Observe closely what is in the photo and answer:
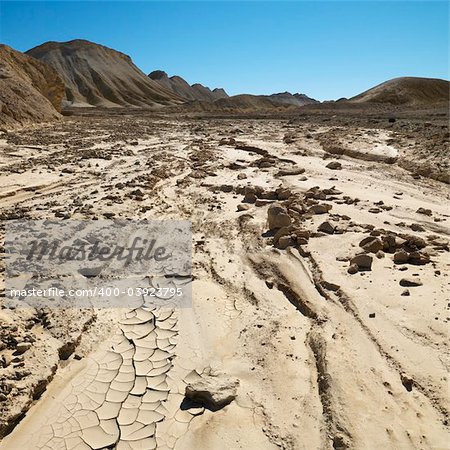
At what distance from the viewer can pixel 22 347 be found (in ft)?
9.42

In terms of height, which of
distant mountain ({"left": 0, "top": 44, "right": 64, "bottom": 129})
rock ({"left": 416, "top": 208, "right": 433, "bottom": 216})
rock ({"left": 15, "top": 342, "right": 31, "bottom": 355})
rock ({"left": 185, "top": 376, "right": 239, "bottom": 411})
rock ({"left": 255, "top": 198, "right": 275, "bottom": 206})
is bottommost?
rock ({"left": 185, "top": 376, "right": 239, "bottom": 411})

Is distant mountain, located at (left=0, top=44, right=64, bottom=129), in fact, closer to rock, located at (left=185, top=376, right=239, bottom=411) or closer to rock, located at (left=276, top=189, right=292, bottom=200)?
rock, located at (left=276, top=189, right=292, bottom=200)

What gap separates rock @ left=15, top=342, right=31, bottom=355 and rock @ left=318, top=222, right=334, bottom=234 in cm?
348

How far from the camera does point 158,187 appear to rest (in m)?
7.59

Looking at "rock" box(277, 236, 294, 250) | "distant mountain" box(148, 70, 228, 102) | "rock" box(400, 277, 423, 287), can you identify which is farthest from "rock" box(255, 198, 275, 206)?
"distant mountain" box(148, 70, 228, 102)

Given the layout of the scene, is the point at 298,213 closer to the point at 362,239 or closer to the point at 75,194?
the point at 362,239

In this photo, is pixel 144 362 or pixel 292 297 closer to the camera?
pixel 144 362

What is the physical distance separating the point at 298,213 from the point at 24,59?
24.6 metres

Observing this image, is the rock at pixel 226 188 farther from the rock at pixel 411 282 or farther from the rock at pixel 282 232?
the rock at pixel 411 282

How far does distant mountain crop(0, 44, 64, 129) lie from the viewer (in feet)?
52.5

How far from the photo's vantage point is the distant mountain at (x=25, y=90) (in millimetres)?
16016

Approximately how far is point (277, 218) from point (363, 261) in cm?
143

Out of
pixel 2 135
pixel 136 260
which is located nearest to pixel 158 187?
pixel 136 260

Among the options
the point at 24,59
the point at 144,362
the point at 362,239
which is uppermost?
the point at 24,59
